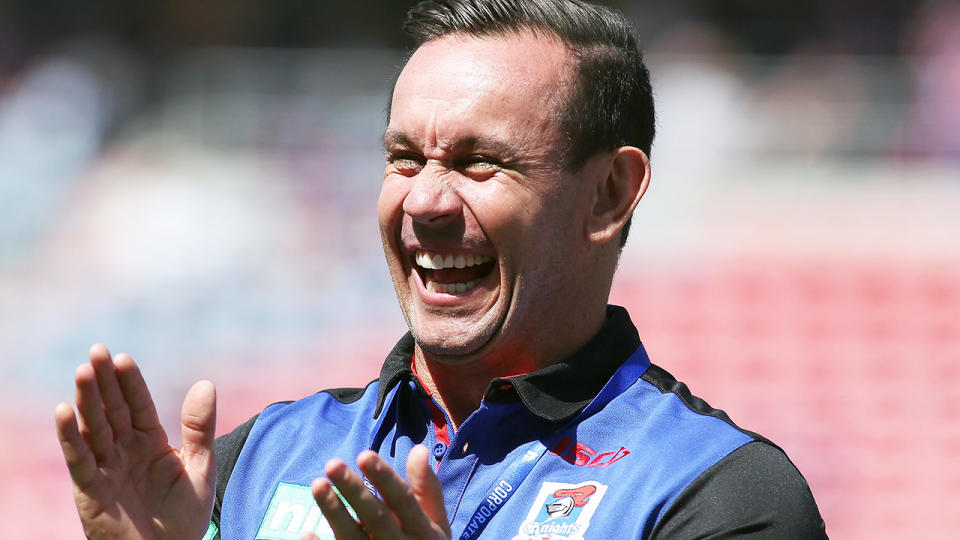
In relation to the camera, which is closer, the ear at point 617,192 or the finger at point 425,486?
the finger at point 425,486

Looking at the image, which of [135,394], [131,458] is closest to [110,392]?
[135,394]

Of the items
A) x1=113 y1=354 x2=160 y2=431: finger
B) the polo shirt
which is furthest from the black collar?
x1=113 y1=354 x2=160 y2=431: finger

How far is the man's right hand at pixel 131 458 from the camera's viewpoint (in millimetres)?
2154

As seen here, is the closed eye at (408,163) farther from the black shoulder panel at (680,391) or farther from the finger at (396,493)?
the finger at (396,493)

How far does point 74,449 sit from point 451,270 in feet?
2.78

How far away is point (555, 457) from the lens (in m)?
2.46

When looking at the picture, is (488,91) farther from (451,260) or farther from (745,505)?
(745,505)

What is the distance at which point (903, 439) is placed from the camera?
28.5 feet

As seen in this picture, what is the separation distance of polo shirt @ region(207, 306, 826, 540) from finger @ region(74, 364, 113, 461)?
0.45m

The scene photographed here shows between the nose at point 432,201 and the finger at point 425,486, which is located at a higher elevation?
the nose at point 432,201

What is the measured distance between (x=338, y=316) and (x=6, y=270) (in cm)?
261

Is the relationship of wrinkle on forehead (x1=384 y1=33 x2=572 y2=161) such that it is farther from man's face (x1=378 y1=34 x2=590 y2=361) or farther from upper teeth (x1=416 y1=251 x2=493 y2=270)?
upper teeth (x1=416 y1=251 x2=493 y2=270)

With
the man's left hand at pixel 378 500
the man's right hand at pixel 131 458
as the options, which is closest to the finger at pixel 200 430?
the man's right hand at pixel 131 458

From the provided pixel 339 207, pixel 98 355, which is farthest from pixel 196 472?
pixel 339 207
